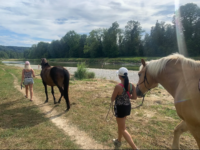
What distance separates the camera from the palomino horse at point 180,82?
2289 millimetres

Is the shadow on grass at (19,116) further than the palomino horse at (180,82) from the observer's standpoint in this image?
Yes

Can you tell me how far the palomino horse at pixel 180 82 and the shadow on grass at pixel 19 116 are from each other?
3.62 m

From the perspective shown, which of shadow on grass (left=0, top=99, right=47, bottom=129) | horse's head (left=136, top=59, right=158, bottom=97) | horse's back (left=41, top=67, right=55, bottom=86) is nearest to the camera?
horse's head (left=136, top=59, right=158, bottom=97)

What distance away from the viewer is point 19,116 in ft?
16.3

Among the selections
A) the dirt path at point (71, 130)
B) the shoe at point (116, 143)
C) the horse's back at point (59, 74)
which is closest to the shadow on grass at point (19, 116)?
the dirt path at point (71, 130)

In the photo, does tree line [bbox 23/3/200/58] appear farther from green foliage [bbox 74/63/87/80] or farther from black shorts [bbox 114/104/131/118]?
black shorts [bbox 114/104/131/118]

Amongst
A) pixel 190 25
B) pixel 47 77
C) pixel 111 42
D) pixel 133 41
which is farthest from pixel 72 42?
pixel 47 77

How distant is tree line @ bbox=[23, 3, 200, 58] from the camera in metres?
36.2

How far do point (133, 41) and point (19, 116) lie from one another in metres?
57.3

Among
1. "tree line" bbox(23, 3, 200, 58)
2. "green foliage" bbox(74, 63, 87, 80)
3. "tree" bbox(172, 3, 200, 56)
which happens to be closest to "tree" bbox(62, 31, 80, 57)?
"tree line" bbox(23, 3, 200, 58)

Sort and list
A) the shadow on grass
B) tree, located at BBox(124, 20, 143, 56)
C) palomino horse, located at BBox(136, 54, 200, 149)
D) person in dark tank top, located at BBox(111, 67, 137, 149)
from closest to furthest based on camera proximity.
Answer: palomino horse, located at BBox(136, 54, 200, 149) < person in dark tank top, located at BBox(111, 67, 137, 149) < the shadow on grass < tree, located at BBox(124, 20, 143, 56)

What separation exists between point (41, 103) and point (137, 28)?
61553 millimetres

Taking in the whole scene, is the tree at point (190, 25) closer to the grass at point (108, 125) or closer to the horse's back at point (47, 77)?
the grass at point (108, 125)

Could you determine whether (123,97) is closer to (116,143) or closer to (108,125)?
(116,143)
